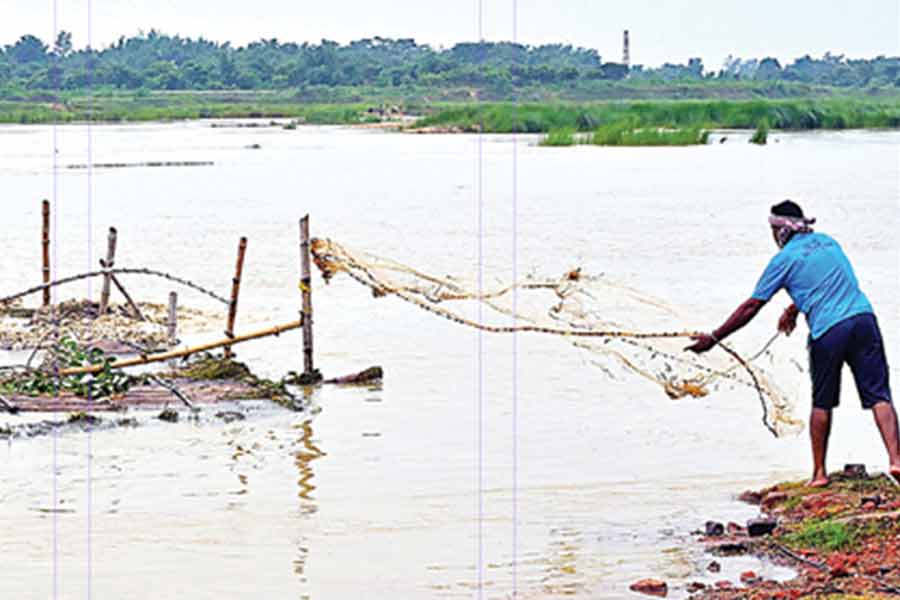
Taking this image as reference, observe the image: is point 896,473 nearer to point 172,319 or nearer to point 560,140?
point 172,319

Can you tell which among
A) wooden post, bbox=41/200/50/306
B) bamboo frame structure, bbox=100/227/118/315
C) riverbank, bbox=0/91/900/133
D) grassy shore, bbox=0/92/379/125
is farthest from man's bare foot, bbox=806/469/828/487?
grassy shore, bbox=0/92/379/125

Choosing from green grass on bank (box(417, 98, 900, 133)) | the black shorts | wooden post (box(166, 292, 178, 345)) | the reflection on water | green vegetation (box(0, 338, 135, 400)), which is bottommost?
the reflection on water

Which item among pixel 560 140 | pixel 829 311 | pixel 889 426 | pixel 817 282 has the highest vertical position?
pixel 560 140

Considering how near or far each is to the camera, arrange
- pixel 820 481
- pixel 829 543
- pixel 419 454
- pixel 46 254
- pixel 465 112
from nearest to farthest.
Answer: pixel 829 543 → pixel 820 481 → pixel 419 454 → pixel 46 254 → pixel 465 112

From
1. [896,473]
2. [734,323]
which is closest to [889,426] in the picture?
[896,473]

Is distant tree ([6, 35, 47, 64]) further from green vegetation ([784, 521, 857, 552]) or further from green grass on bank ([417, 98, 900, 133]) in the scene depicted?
green vegetation ([784, 521, 857, 552])

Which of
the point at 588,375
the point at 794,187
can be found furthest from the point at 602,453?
the point at 794,187

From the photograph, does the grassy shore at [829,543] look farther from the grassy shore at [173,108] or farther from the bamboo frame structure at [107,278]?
the grassy shore at [173,108]

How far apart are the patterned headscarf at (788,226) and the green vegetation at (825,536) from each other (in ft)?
3.90

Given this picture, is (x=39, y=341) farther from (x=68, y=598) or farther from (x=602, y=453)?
(x=68, y=598)

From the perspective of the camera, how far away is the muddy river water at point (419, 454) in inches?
300

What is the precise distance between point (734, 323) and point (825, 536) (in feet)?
3.20

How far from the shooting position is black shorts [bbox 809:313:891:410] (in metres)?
7.30

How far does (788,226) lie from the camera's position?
7.43 m
